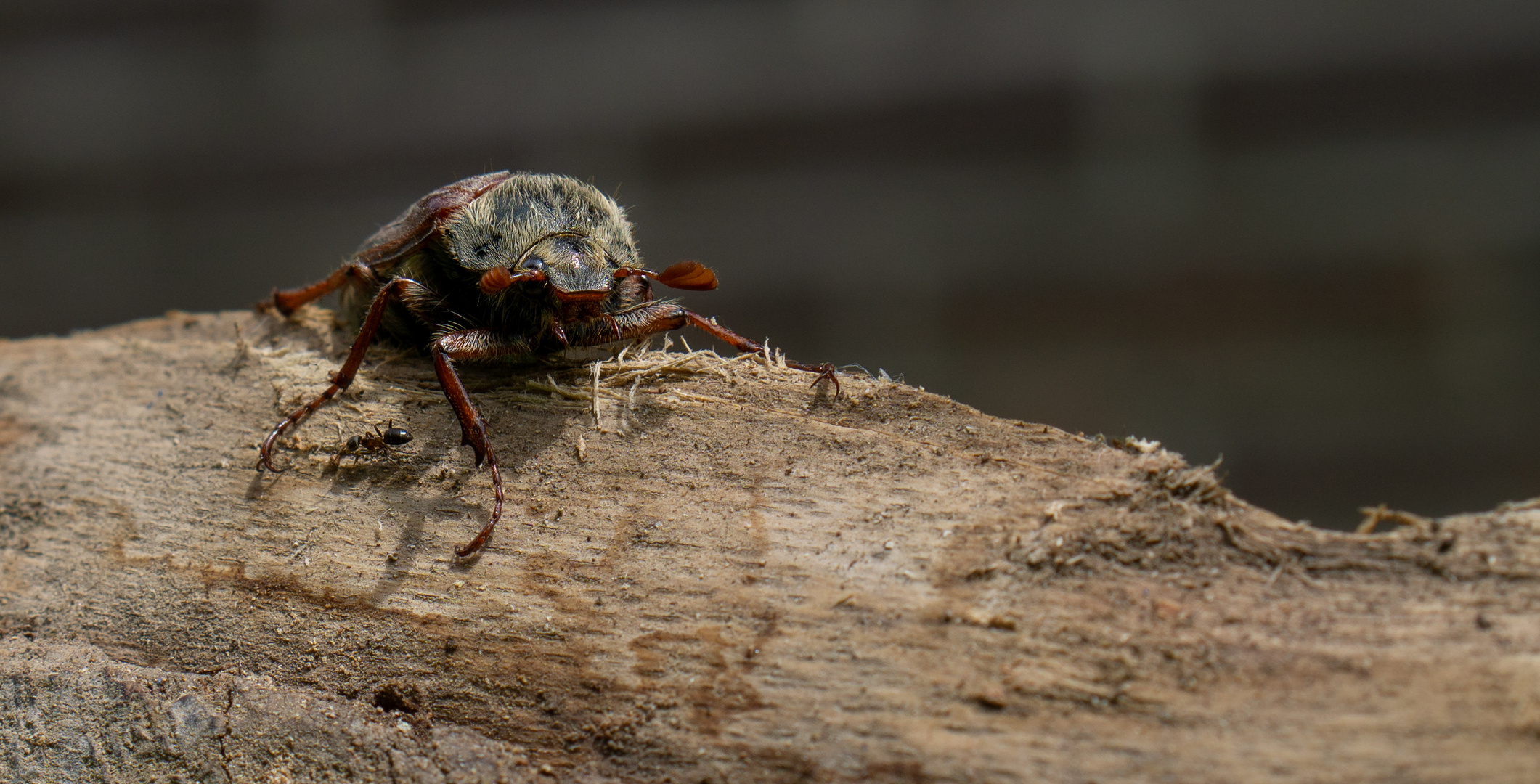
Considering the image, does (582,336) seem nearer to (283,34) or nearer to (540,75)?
(540,75)

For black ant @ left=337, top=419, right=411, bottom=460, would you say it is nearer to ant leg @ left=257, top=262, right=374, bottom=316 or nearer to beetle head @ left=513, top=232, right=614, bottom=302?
beetle head @ left=513, top=232, right=614, bottom=302

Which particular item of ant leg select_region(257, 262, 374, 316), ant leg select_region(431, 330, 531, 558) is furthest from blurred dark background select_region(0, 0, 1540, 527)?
ant leg select_region(431, 330, 531, 558)

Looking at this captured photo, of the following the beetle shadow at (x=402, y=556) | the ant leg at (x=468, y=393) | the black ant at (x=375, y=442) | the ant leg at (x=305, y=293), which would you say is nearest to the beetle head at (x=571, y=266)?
the ant leg at (x=468, y=393)

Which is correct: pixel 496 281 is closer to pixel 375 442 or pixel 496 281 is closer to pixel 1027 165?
pixel 375 442

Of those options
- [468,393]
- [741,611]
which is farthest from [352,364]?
[741,611]

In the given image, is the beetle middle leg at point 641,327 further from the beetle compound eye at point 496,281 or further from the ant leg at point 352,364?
the ant leg at point 352,364

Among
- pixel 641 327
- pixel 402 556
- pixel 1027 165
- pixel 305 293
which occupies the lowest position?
pixel 402 556

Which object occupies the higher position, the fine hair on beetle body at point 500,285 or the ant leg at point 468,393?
the fine hair on beetle body at point 500,285

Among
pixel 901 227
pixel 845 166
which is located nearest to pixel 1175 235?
pixel 901 227
